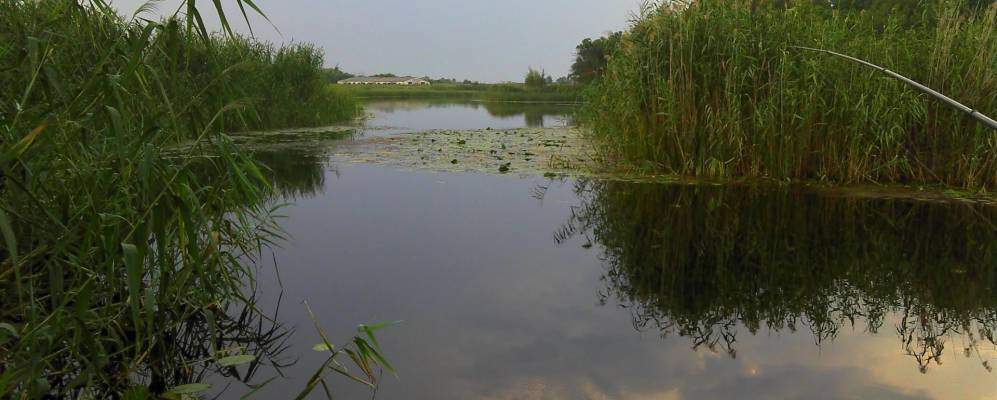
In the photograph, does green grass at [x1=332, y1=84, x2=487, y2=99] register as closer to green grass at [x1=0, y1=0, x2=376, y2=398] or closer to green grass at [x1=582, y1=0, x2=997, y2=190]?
green grass at [x1=582, y1=0, x2=997, y2=190]

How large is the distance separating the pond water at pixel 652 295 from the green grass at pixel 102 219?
416mm

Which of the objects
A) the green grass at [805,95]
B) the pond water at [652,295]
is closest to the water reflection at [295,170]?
the pond water at [652,295]

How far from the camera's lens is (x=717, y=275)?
4.51 meters

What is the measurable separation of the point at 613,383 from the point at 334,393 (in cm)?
117

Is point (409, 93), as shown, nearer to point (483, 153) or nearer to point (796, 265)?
point (483, 153)

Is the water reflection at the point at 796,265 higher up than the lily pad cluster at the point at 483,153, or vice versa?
the lily pad cluster at the point at 483,153

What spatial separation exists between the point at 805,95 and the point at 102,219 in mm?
6688

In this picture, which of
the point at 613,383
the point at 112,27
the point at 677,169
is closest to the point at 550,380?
the point at 613,383

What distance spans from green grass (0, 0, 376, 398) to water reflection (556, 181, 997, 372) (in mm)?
2278

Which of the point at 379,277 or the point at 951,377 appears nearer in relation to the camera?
the point at 951,377

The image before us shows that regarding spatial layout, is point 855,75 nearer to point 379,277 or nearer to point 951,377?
point 951,377

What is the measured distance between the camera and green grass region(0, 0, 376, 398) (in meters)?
2.18

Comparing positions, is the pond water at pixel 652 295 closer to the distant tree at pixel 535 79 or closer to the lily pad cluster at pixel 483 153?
the lily pad cluster at pixel 483 153

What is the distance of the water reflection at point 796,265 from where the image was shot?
368cm
